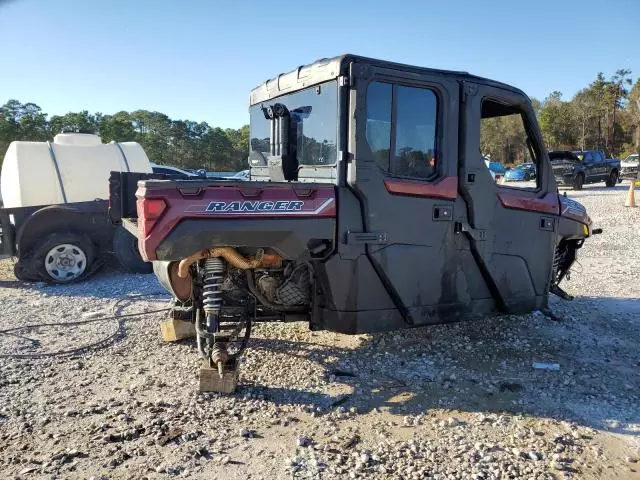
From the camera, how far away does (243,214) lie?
152 inches

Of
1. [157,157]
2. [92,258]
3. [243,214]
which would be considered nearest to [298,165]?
[243,214]

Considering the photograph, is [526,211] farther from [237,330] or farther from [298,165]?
[237,330]

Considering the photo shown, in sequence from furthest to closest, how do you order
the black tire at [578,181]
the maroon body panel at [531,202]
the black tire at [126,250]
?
the black tire at [578,181] < the black tire at [126,250] < the maroon body panel at [531,202]

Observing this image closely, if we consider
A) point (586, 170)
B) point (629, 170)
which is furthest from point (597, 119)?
point (586, 170)

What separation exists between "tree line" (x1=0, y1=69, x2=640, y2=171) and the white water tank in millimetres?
16744

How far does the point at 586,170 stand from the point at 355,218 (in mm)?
23504

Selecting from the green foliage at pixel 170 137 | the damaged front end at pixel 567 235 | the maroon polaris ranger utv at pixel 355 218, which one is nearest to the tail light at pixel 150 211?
the maroon polaris ranger utv at pixel 355 218

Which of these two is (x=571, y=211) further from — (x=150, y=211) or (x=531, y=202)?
(x=150, y=211)

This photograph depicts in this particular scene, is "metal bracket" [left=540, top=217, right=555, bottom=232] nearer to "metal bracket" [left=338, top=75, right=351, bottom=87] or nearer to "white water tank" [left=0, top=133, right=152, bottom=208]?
"metal bracket" [left=338, top=75, right=351, bottom=87]

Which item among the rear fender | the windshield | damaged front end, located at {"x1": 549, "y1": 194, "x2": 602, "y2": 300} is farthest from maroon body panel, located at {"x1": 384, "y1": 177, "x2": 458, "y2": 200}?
the rear fender

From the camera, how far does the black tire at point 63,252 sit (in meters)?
8.38

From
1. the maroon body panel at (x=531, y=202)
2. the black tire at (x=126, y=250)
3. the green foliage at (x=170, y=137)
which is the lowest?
the black tire at (x=126, y=250)

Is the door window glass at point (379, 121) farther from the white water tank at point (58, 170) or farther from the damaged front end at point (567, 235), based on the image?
the white water tank at point (58, 170)

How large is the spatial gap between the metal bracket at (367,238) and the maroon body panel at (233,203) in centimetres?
27
